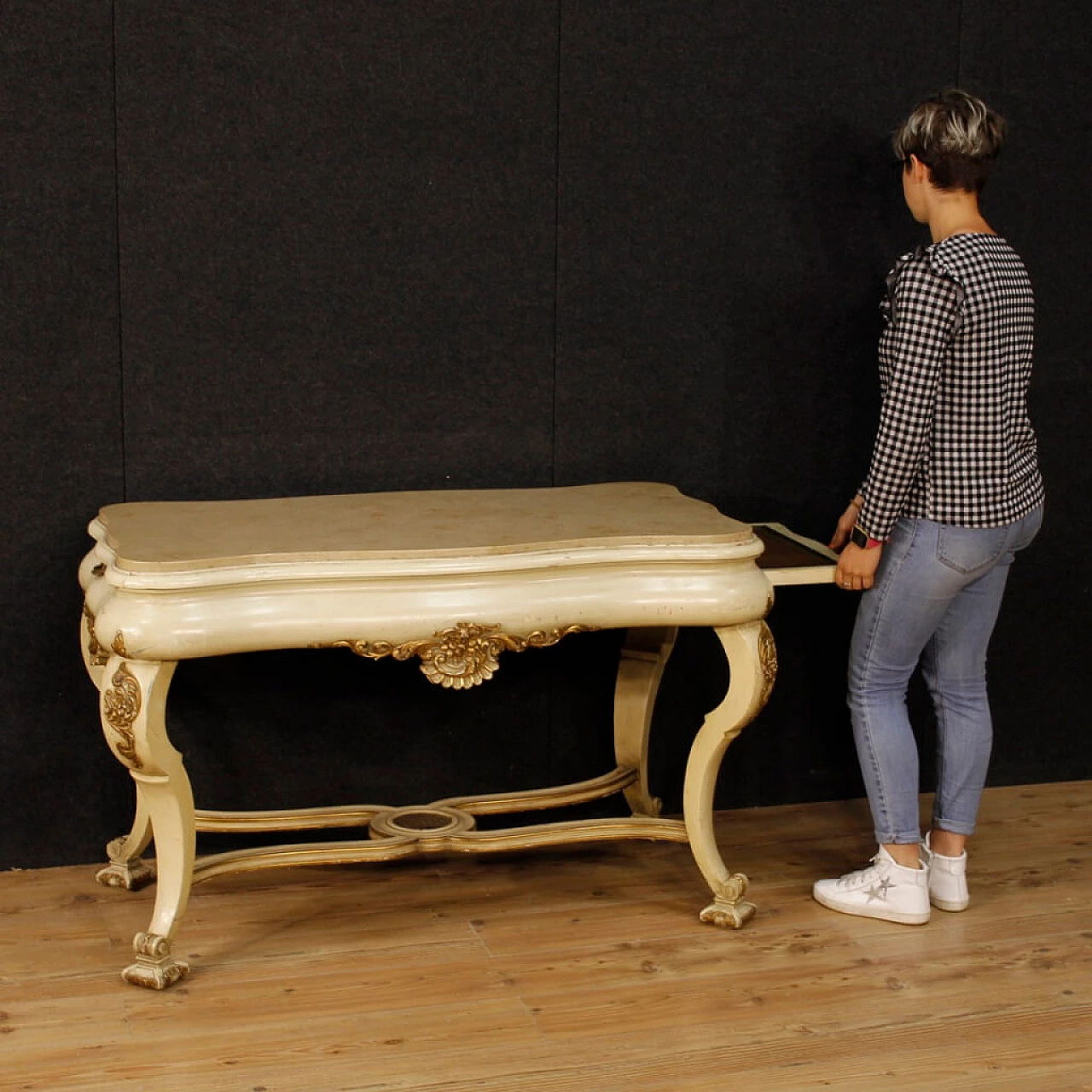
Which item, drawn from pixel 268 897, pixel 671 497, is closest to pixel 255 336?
pixel 671 497

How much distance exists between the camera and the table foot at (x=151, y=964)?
2.65 m

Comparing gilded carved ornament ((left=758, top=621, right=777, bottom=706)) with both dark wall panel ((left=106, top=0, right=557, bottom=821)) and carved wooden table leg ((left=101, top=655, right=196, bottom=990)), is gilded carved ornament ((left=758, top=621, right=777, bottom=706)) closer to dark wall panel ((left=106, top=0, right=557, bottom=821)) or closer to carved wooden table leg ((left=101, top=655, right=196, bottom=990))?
dark wall panel ((left=106, top=0, right=557, bottom=821))

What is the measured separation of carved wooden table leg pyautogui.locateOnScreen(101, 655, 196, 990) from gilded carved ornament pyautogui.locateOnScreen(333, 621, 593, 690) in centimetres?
33

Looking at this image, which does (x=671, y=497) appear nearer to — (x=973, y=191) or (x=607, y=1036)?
(x=973, y=191)

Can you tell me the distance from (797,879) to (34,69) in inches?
88.3

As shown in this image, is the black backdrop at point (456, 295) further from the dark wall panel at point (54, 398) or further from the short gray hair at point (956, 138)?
the short gray hair at point (956, 138)

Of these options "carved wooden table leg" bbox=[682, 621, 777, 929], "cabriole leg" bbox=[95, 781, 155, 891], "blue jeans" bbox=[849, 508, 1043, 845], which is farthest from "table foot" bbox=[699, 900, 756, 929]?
"cabriole leg" bbox=[95, 781, 155, 891]

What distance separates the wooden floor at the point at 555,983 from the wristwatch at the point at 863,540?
0.75 meters


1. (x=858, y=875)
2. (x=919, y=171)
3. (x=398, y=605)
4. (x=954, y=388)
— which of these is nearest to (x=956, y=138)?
(x=919, y=171)

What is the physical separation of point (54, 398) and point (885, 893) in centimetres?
193

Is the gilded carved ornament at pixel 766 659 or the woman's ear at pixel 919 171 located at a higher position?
the woman's ear at pixel 919 171

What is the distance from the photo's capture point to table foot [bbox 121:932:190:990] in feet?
8.69

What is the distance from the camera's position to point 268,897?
306 cm

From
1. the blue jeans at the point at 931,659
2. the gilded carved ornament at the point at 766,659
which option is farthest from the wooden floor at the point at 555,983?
the gilded carved ornament at the point at 766,659
